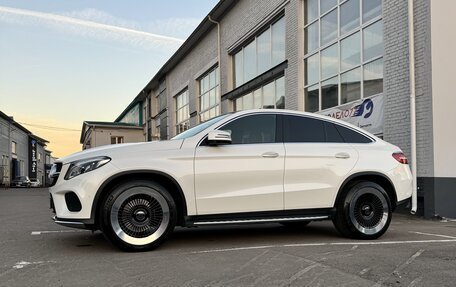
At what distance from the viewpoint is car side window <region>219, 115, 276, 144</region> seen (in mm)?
6129

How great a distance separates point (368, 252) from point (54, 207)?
12.6 feet

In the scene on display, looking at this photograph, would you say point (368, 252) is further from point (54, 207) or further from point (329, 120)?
point (54, 207)

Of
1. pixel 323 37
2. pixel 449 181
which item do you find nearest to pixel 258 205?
pixel 449 181

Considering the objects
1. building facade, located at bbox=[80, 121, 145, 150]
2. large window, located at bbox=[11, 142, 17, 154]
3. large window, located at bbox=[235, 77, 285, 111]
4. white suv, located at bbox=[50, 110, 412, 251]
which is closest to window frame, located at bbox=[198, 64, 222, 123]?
large window, located at bbox=[235, 77, 285, 111]

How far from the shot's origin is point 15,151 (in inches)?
2360

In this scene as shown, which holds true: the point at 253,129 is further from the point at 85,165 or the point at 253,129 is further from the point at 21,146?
the point at 21,146

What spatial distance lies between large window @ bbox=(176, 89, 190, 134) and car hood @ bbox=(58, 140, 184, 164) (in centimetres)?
2340

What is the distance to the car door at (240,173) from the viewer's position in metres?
5.77

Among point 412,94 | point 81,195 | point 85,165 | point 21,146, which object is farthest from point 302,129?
point 21,146

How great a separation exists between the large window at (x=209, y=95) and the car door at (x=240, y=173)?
16.3m

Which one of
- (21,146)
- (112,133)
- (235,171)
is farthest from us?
(21,146)

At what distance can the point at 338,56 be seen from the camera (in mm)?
13086

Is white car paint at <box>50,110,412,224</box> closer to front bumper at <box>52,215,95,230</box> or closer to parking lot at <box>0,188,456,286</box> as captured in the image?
front bumper at <box>52,215,95,230</box>

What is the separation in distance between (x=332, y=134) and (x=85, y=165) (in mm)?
3395
